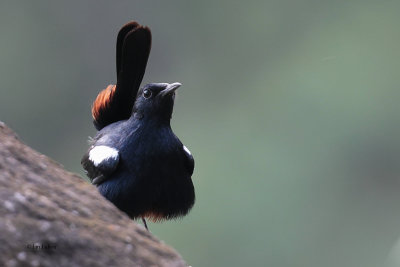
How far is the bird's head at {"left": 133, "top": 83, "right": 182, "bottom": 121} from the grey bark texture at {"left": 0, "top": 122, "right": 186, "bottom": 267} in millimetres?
921

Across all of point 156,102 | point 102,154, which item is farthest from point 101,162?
point 156,102

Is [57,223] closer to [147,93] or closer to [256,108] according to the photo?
[147,93]

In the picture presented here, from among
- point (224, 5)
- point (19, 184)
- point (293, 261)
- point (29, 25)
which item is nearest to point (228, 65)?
point (224, 5)

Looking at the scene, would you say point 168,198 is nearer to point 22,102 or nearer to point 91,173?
point 91,173

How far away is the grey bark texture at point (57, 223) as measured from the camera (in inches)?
98.0

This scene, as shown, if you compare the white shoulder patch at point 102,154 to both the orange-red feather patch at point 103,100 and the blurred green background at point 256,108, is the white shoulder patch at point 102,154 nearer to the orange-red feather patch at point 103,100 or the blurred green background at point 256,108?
the orange-red feather patch at point 103,100

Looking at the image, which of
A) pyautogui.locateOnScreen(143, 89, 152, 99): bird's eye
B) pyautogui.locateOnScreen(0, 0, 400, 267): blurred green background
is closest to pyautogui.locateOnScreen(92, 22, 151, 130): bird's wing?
pyautogui.locateOnScreen(143, 89, 152, 99): bird's eye

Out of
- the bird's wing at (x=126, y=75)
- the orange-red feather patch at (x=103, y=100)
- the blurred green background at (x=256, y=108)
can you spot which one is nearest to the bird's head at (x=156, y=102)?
the bird's wing at (x=126, y=75)

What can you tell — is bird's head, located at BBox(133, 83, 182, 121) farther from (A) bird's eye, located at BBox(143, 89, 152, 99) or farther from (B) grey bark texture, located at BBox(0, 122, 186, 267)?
(B) grey bark texture, located at BBox(0, 122, 186, 267)

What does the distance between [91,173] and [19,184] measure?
A: 114cm

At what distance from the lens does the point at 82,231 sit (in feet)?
8.54

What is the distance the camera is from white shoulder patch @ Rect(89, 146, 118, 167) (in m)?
3.56

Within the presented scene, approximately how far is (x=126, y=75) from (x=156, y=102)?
0.86 feet

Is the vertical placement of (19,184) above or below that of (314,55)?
below
